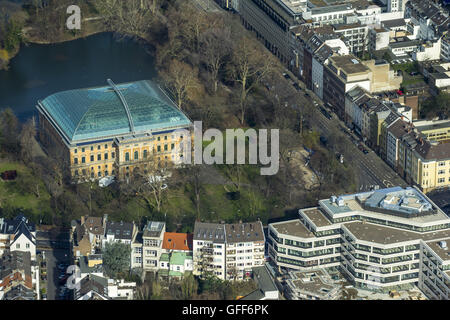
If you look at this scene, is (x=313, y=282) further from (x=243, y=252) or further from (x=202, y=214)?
(x=202, y=214)

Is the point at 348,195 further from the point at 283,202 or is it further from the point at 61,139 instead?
the point at 61,139

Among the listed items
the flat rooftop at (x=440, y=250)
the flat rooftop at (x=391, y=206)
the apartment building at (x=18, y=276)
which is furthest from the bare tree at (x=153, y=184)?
the flat rooftop at (x=440, y=250)

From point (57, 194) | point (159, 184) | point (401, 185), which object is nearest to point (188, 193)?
point (159, 184)

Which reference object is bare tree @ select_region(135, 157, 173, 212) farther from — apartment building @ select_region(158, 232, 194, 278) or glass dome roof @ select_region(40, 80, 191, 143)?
apartment building @ select_region(158, 232, 194, 278)

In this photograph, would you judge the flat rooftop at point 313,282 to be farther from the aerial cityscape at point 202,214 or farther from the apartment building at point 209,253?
the apartment building at point 209,253

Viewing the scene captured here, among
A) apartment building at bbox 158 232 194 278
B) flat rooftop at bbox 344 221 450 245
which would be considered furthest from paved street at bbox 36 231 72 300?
flat rooftop at bbox 344 221 450 245

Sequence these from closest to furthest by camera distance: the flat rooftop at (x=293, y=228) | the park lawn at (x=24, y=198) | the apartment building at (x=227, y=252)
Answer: the apartment building at (x=227, y=252) < the flat rooftop at (x=293, y=228) < the park lawn at (x=24, y=198)

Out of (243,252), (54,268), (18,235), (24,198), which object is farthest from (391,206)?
Answer: (24,198)

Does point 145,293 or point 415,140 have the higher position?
point 415,140
